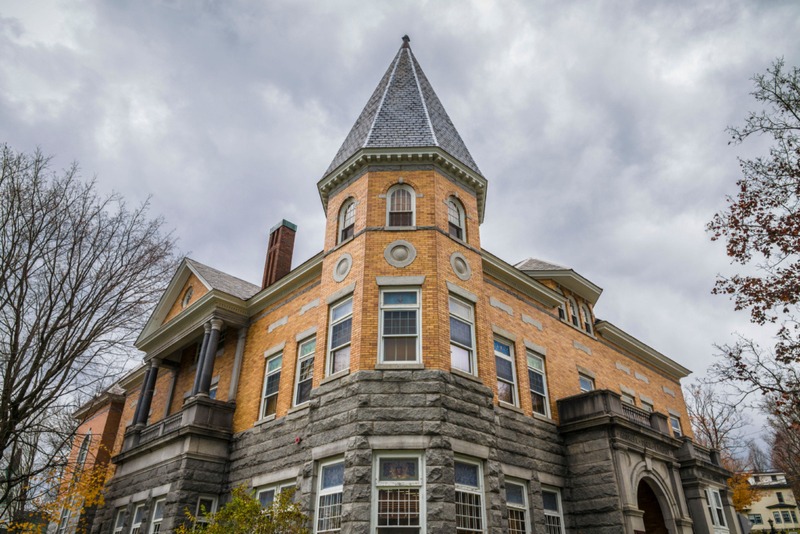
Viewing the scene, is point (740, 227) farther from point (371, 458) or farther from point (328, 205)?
point (328, 205)

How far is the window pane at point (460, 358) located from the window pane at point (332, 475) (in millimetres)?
3908

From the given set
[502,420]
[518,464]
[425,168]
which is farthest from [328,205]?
[518,464]

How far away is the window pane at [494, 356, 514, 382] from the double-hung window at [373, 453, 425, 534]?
5476mm

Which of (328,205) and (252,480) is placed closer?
(252,480)

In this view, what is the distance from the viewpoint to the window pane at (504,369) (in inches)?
685

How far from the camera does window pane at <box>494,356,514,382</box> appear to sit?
17397 mm

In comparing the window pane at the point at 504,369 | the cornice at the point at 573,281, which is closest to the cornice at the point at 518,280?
the cornice at the point at 573,281

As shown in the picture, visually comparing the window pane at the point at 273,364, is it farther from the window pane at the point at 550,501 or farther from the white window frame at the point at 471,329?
the window pane at the point at 550,501

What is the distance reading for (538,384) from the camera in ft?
61.6

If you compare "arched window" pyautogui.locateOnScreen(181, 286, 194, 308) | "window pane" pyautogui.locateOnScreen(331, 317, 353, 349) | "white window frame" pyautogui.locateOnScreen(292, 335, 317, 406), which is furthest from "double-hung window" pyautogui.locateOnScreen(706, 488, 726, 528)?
"arched window" pyautogui.locateOnScreen(181, 286, 194, 308)

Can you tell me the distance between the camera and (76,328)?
14594 mm

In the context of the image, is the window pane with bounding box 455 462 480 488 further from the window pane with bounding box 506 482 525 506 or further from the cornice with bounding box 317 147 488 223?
the cornice with bounding box 317 147 488 223

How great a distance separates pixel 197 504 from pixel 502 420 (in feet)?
32.9

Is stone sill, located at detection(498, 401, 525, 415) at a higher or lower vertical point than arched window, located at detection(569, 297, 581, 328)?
lower
